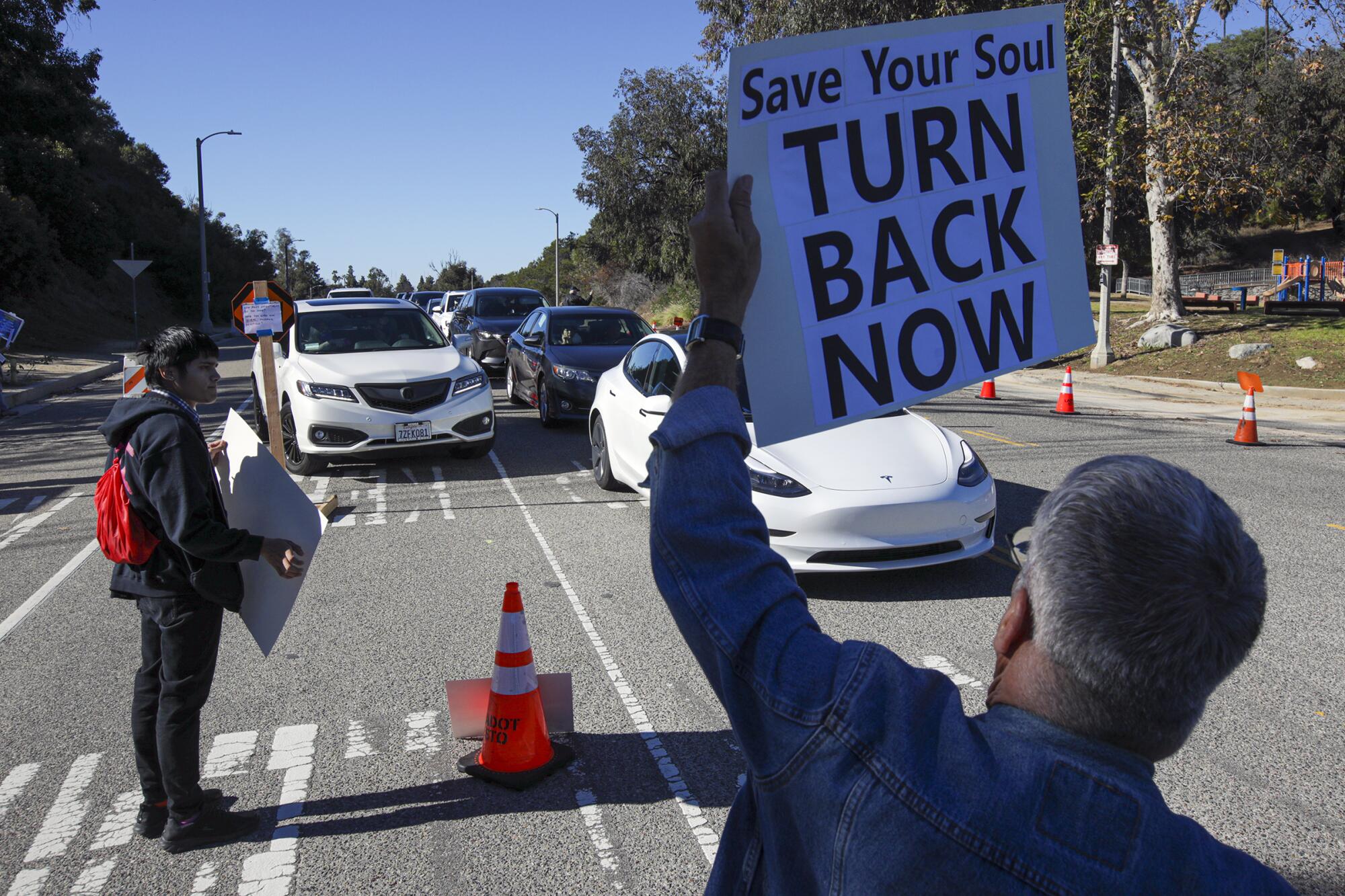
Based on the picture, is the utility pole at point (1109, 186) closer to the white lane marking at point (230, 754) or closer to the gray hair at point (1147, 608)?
the white lane marking at point (230, 754)

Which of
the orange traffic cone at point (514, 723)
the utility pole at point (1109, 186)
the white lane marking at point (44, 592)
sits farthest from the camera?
the utility pole at point (1109, 186)

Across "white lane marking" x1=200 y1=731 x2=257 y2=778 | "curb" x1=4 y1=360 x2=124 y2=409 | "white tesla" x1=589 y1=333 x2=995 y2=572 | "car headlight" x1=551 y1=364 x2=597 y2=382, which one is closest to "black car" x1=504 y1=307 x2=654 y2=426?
Result: "car headlight" x1=551 y1=364 x2=597 y2=382

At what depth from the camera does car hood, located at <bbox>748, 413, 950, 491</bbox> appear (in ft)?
21.1

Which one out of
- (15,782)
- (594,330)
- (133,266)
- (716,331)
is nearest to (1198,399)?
(594,330)

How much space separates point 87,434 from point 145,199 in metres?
53.9

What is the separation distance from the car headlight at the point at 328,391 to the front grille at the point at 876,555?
580 centimetres

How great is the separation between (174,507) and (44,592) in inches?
170

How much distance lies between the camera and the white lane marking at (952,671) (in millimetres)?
4965

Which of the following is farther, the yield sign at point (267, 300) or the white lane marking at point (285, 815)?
the yield sign at point (267, 300)

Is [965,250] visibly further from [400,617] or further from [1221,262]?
[1221,262]

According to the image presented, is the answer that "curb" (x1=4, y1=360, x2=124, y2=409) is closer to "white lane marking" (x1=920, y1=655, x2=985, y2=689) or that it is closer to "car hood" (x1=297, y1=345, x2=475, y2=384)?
"car hood" (x1=297, y1=345, x2=475, y2=384)

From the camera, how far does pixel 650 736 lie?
14.6 feet

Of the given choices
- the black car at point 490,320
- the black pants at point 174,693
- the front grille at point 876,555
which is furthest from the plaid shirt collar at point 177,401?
the black car at point 490,320

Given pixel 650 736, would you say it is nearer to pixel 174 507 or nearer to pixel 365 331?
pixel 174 507
